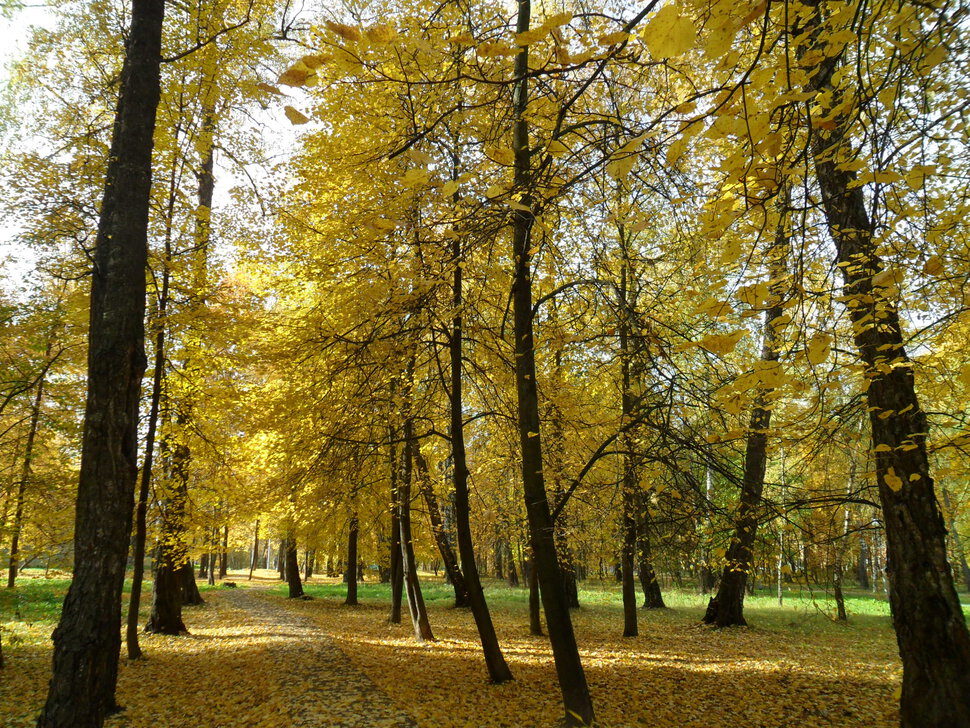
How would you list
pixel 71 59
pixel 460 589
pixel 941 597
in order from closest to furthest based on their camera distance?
pixel 941 597, pixel 71 59, pixel 460 589

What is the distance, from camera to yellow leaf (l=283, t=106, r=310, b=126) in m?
1.85

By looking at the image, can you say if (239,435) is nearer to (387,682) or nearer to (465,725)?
(387,682)

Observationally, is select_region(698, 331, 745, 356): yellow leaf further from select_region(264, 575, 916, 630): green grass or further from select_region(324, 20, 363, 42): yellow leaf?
select_region(264, 575, 916, 630): green grass

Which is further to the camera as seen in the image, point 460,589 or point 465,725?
point 460,589

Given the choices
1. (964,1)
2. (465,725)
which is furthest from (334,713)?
(964,1)

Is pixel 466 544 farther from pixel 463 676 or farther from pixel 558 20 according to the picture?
pixel 558 20

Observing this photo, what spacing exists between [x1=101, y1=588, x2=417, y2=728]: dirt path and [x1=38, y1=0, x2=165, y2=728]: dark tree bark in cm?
216

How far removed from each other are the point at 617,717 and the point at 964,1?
6.53 m

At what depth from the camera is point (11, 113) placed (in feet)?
23.5

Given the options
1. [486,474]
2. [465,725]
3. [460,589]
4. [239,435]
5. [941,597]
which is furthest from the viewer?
[460,589]

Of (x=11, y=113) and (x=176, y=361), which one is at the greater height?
(x=11, y=113)

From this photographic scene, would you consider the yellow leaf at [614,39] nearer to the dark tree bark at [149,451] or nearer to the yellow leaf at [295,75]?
the yellow leaf at [295,75]

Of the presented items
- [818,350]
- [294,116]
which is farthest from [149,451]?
[818,350]

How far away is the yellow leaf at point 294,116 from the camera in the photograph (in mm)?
1846
